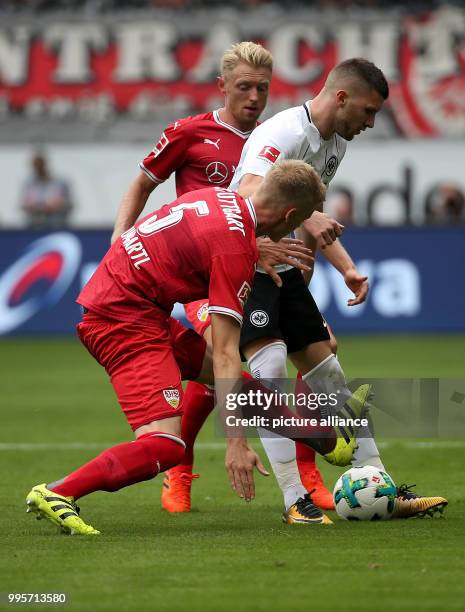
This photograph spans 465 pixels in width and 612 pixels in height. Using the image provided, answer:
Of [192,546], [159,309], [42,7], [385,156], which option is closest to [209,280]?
[159,309]

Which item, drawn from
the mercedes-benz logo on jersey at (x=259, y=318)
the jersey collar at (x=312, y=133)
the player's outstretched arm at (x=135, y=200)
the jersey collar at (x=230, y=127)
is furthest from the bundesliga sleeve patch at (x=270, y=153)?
the player's outstretched arm at (x=135, y=200)

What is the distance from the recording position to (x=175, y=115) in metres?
24.4

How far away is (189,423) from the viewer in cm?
725

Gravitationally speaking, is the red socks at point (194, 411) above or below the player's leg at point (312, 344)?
below

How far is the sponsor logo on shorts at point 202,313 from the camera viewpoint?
7.04 meters

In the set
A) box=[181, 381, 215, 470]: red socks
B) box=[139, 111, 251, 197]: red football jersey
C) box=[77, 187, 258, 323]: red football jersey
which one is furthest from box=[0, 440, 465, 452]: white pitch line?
A: box=[77, 187, 258, 323]: red football jersey

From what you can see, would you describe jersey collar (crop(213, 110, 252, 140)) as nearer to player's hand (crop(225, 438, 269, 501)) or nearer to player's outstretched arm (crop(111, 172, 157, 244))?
player's outstretched arm (crop(111, 172, 157, 244))

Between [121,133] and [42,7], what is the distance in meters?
3.00

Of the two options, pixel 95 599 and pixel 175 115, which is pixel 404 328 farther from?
pixel 95 599

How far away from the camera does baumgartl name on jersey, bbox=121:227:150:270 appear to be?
587cm

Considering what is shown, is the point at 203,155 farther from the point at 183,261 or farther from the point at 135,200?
the point at 183,261

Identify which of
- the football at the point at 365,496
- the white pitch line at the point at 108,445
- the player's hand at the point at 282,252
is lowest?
the white pitch line at the point at 108,445

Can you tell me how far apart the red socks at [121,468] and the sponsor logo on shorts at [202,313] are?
1416 millimetres

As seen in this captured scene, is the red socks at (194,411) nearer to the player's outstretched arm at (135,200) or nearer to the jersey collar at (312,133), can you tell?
the player's outstretched arm at (135,200)
